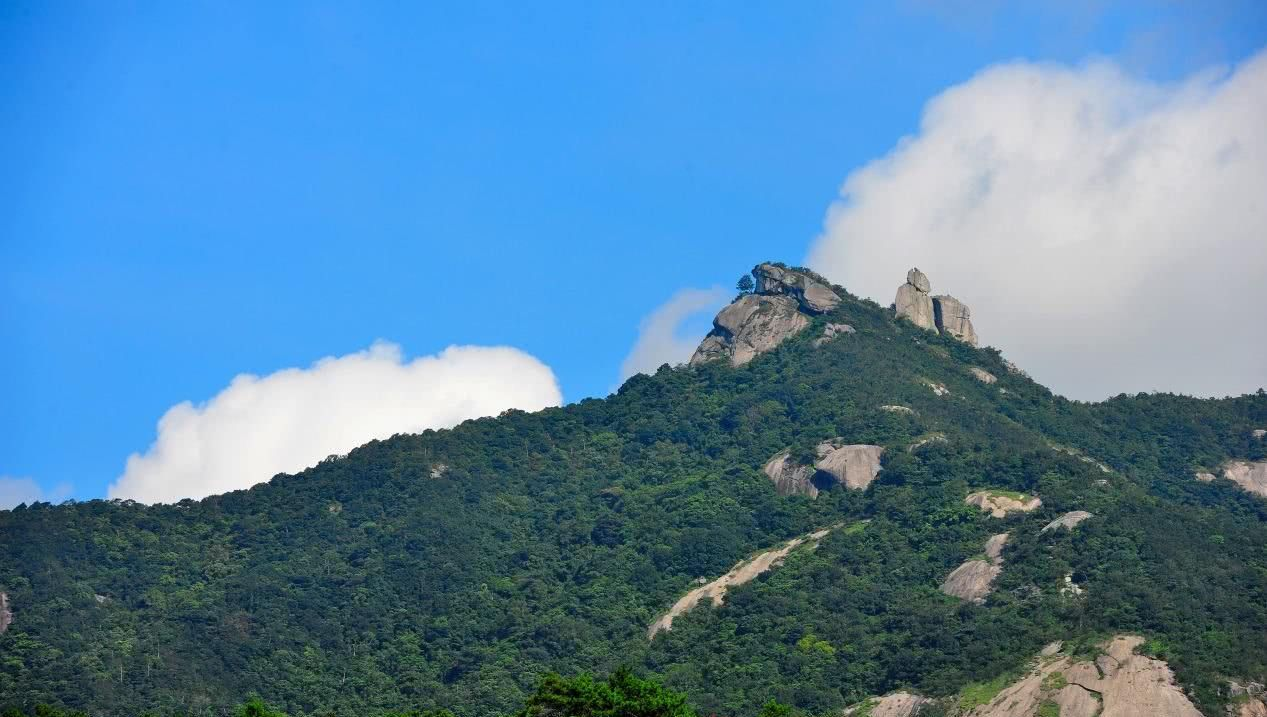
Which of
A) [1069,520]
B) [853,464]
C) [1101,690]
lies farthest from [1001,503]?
[1101,690]

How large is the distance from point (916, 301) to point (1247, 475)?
43.0 m

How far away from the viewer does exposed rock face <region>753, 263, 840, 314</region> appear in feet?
618

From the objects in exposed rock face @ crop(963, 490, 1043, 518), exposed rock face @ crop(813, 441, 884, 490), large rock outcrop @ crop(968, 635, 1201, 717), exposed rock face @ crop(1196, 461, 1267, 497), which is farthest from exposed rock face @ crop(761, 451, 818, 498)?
large rock outcrop @ crop(968, 635, 1201, 717)

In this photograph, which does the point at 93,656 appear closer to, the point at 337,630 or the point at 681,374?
the point at 337,630

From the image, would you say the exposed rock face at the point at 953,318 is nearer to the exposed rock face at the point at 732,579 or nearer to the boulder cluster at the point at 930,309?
the boulder cluster at the point at 930,309

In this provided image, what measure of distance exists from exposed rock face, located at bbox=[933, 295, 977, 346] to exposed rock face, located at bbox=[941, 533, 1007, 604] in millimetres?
64316

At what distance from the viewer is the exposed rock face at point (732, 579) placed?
13400 cm

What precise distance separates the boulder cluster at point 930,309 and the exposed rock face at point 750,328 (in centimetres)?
1229

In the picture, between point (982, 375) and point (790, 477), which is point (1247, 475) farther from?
point (790, 477)

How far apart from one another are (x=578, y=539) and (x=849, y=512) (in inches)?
903

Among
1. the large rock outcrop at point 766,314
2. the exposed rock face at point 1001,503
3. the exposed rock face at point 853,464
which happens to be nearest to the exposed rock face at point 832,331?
the large rock outcrop at point 766,314

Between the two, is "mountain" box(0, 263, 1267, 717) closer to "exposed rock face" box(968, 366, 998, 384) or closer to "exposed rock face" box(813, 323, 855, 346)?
"exposed rock face" box(968, 366, 998, 384)

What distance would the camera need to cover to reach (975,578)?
126625 millimetres

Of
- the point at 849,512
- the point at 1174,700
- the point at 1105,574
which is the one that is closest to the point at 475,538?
the point at 849,512
